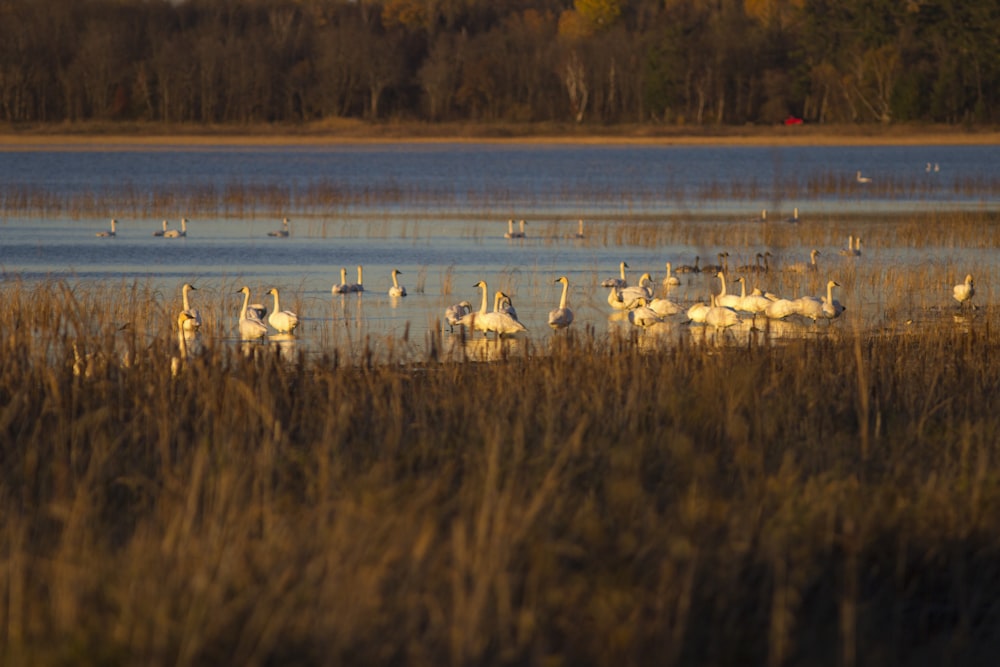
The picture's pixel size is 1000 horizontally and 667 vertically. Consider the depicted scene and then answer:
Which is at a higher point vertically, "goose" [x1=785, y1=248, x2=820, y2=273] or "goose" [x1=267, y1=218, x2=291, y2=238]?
"goose" [x1=267, y1=218, x2=291, y2=238]

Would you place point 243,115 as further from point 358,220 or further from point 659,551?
point 659,551

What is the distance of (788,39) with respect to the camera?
8212cm

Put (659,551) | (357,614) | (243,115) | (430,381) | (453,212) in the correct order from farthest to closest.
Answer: (243,115) → (453,212) → (430,381) → (659,551) → (357,614)

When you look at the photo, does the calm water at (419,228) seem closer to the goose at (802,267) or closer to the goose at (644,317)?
the goose at (644,317)

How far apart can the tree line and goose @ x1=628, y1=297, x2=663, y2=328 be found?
5472cm

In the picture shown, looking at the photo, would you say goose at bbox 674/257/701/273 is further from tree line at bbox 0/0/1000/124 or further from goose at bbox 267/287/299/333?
tree line at bbox 0/0/1000/124

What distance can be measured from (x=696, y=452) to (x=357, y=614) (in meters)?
2.96

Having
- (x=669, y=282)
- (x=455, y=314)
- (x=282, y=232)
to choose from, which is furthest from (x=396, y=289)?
(x=282, y=232)

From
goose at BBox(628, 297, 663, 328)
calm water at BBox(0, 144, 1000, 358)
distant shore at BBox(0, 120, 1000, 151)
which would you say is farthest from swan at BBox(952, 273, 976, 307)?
distant shore at BBox(0, 120, 1000, 151)

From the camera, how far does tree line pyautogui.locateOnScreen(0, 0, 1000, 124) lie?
73250 millimetres

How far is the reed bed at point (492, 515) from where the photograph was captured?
15.7 feet

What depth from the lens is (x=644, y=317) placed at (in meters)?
15.2

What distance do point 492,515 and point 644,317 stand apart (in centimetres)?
973

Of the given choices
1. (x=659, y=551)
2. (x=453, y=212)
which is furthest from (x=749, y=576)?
(x=453, y=212)
